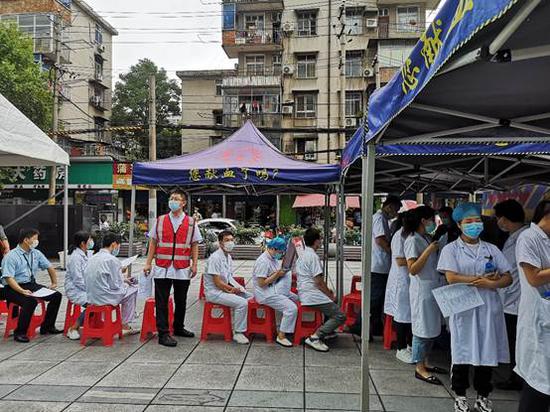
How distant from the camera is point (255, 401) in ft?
12.1

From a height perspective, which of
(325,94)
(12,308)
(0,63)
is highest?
(325,94)

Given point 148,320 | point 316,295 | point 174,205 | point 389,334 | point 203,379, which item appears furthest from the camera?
point 148,320

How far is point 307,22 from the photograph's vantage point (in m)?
30.9

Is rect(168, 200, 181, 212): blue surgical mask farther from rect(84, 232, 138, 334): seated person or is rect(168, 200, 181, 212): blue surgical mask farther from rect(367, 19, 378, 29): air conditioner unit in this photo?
rect(367, 19, 378, 29): air conditioner unit

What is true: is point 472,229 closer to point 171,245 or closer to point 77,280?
point 171,245

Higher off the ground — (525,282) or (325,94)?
(325,94)

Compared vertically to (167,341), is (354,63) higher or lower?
higher

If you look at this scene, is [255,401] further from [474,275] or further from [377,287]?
[377,287]

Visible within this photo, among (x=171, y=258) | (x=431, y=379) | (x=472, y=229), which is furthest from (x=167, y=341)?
(x=472, y=229)

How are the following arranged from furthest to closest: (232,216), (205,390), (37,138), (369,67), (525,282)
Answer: (232,216)
(369,67)
(37,138)
(205,390)
(525,282)

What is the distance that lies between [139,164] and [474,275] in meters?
4.76

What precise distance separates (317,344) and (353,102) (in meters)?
27.1

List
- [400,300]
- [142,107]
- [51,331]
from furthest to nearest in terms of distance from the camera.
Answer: [142,107] → [51,331] → [400,300]

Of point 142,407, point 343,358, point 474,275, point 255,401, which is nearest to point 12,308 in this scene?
point 142,407
